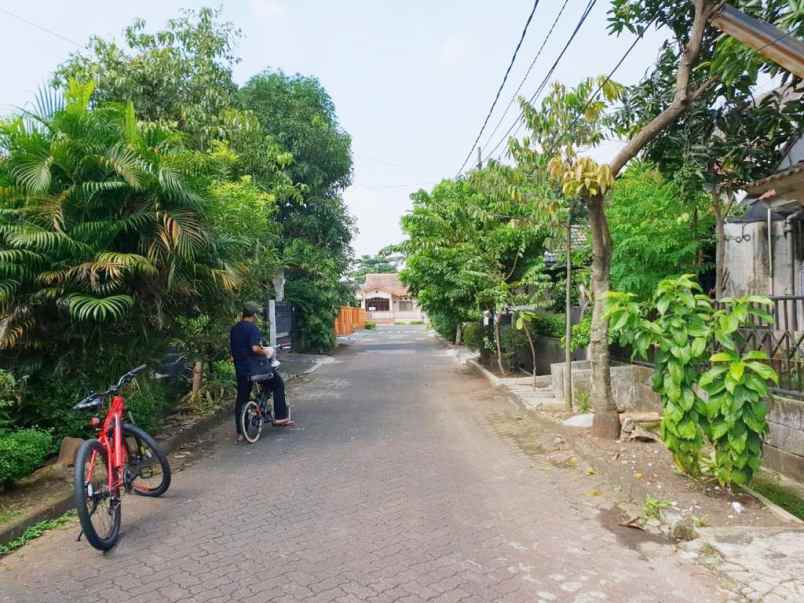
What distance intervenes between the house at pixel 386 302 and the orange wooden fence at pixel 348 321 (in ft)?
37.5

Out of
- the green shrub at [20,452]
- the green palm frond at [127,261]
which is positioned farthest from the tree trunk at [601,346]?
the green shrub at [20,452]

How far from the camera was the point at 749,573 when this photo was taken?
12.3ft

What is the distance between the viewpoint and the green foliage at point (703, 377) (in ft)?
15.4

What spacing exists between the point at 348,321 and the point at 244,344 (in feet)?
120

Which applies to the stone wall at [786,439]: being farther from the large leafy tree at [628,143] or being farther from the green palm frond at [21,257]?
the green palm frond at [21,257]

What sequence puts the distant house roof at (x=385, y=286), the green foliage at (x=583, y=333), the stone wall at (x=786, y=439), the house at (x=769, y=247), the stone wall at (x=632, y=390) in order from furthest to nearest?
the distant house roof at (x=385, y=286), the green foliage at (x=583, y=333), the house at (x=769, y=247), the stone wall at (x=632, y=390), the stone wall at (x=786, y=439)

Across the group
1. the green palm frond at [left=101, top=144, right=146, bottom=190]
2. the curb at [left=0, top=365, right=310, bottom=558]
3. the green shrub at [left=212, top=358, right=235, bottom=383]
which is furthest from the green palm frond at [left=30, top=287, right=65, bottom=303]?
the green shrub at [left=212, top=358, right=235, bottom=383]

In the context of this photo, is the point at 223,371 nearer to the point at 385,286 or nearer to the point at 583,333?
the point at 583,333

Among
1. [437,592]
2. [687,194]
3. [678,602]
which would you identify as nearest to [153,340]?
[437,592]

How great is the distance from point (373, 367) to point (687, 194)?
12479 millimetres

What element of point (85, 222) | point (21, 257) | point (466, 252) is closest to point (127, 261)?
point (85, 222)

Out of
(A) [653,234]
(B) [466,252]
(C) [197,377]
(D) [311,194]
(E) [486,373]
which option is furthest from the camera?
(D) [311,194]

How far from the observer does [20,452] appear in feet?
17.2

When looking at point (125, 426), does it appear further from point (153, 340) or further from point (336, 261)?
Result: point (336, 261)
